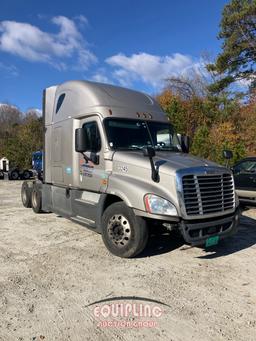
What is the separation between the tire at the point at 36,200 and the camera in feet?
34.3

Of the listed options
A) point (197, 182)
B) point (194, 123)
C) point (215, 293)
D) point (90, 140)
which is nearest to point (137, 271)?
point (215, 293)

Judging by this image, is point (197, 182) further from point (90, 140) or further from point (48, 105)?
point (48, 105)

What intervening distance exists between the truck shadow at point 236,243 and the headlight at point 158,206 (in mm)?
1368

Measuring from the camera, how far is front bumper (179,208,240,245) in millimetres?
5570

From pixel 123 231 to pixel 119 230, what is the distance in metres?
0.10

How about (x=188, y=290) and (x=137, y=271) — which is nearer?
(x=188, y=290)

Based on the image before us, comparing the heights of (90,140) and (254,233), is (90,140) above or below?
above

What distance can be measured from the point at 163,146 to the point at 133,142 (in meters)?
0.71

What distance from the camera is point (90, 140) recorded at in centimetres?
703

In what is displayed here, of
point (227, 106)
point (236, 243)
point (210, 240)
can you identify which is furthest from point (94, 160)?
point (227, 106)

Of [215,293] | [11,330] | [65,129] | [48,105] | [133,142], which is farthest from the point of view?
[48,105]

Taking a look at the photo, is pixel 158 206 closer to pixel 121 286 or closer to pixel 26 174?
pixel 121 286

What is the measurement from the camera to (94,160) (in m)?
6.96

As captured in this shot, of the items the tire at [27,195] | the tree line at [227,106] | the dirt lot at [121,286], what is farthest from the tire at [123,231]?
the tree line at [227,106]
